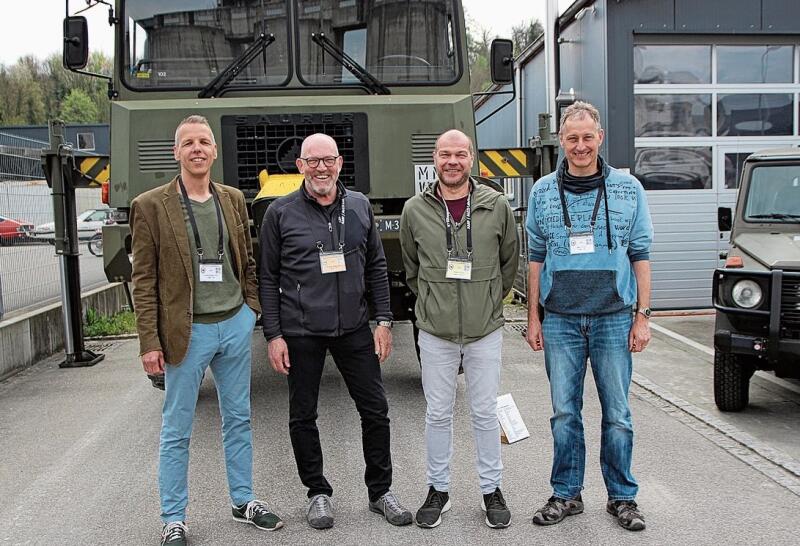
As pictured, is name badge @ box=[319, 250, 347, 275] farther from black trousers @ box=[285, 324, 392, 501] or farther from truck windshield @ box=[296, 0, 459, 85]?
truck windshield @ box=[296, 0, 459, 85]

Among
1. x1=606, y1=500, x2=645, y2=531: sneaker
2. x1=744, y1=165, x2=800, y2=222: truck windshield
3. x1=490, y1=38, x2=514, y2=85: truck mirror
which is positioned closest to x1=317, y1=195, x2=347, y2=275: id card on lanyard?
x1=606, y1=500, x2=645, y2=531: sneaker

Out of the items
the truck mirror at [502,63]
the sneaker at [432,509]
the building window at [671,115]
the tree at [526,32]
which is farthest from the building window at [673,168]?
the tree at [526,32]

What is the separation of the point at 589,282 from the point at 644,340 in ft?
1.33

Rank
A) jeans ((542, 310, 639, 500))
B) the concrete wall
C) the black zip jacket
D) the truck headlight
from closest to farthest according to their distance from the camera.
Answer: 1. jeans ((542, 310, 639, 500))
2. the black zip jacket
3. the truck headlight
4. the concrete wall

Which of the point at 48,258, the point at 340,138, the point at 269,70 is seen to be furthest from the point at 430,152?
the point at 48,258

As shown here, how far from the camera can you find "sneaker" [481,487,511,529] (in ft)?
14.8

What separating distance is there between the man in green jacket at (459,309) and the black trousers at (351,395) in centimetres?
27

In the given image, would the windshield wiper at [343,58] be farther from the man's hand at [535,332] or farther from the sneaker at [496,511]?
the sneaker at [496,511]

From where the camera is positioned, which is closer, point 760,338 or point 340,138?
point 760,338

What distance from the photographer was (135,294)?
4379 millimetres

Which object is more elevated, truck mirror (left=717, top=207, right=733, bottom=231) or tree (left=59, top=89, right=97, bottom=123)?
tree (left=59, top=89, right=97, bottom=123)

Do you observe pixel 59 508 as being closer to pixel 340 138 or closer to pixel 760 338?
pixel 340 138

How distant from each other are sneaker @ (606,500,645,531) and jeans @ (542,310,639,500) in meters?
0.04

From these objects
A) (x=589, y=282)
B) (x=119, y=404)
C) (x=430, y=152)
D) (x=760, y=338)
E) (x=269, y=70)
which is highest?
(x=269, y=70)
